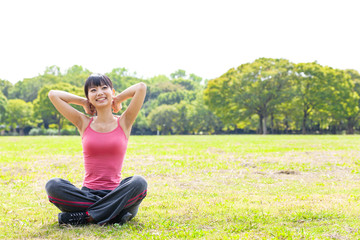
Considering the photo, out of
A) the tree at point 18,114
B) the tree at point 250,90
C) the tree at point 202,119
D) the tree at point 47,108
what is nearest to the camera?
the tree at point 250,90

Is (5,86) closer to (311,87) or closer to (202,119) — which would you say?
(202,119)

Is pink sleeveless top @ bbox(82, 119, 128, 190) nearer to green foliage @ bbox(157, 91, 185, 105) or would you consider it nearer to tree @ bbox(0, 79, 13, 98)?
green foliage @ bbox(157, 91, 185, 105)

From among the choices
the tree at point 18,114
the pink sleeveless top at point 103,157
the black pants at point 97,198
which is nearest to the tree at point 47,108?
the tree at point 18,114

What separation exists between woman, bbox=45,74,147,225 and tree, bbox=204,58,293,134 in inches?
1807

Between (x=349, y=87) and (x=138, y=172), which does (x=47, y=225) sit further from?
(x=349, y=87)

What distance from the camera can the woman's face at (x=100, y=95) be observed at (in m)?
4.50

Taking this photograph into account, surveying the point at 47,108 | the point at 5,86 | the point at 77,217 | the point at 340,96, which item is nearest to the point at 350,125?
the point at 340,96

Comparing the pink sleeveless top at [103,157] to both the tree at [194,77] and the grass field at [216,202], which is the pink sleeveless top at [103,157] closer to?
the grass field at [216,202]

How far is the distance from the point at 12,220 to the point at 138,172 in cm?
515

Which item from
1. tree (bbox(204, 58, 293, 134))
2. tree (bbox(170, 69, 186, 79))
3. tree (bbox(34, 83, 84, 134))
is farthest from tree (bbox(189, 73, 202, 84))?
tree (bbox(204, 58, 293, 134))

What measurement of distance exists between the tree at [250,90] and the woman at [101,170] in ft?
151

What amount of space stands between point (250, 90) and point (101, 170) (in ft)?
154

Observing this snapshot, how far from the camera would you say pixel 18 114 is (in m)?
63.9

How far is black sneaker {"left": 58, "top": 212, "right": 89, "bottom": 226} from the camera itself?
436 cm
